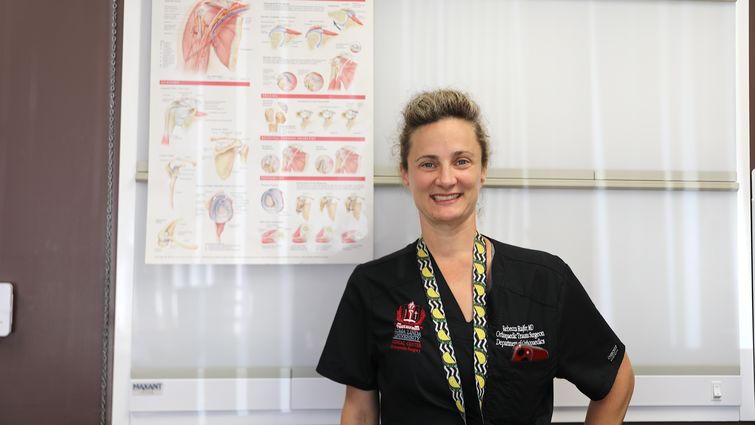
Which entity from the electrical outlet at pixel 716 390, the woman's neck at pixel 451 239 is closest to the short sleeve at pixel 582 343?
the woman's neck at pixel 451 239

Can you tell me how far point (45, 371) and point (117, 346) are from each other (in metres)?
0.20

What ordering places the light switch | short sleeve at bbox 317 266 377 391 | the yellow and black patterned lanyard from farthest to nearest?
the light switch, short sleeve at bbox 317 266 377 391, the yellow and black patterned lanyard

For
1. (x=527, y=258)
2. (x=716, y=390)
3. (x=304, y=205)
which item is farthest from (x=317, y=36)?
(x=716, y=390)

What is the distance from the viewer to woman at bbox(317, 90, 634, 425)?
1141 millimetres

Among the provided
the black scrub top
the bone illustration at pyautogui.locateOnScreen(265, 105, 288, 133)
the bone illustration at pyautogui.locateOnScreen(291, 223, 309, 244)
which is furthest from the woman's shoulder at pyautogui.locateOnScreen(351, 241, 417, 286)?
the bone illustration at pyautogui.locateOnScreen(265, 105, 288, 133)

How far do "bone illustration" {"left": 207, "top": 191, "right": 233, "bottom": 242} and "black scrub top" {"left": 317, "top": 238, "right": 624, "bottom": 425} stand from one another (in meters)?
0.41

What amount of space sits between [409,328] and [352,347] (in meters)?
0.15

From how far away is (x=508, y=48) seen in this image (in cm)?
150

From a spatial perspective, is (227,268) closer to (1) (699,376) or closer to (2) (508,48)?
(2) (508,48)

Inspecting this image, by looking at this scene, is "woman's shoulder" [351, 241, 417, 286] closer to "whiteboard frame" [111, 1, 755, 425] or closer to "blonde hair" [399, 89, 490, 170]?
"blonde hair" [399, 89, 490, 170]

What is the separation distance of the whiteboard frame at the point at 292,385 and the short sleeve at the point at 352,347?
232mm

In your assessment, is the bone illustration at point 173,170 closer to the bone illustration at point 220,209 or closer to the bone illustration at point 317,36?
the bone illustration at point 220,209

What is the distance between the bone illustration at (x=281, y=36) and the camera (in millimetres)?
1468

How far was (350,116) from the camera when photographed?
1466 mm
